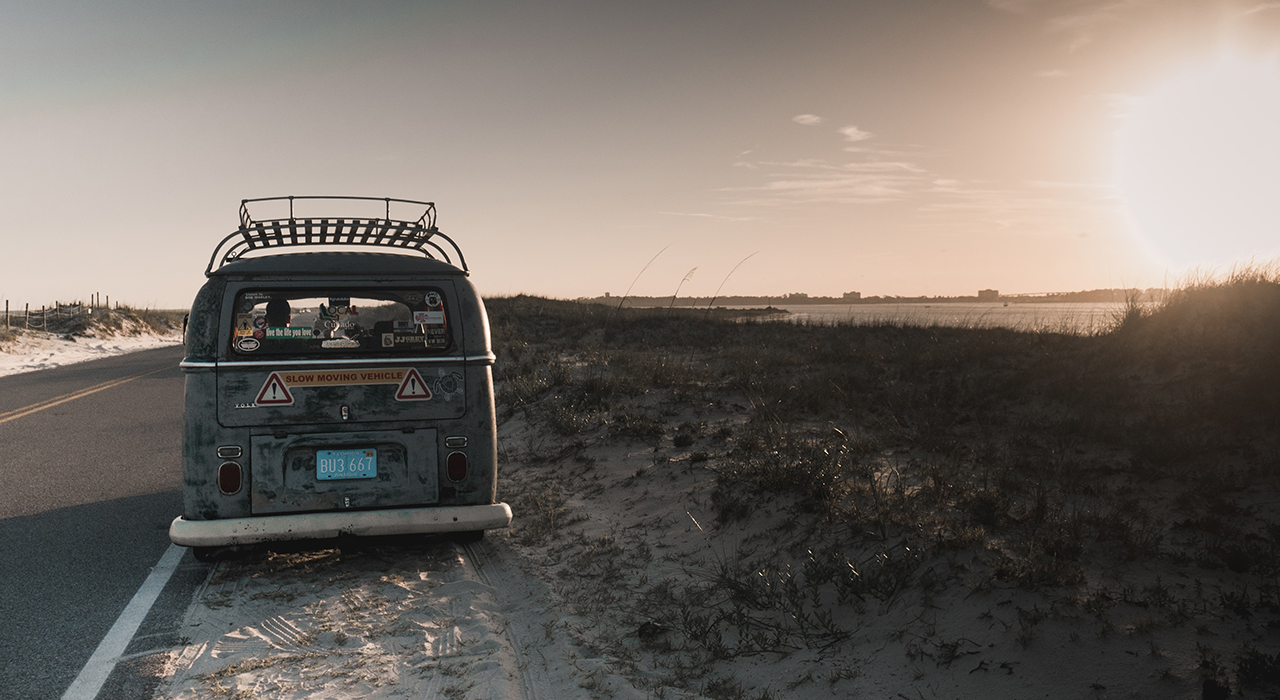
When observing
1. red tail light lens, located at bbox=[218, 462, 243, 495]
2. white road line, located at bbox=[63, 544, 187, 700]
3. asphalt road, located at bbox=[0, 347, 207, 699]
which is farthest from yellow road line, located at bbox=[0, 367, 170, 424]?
red tail light lens, located at bbox=[218, 462, 243, 495]

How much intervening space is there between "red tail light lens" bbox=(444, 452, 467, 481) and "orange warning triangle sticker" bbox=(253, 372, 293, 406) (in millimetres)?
1096

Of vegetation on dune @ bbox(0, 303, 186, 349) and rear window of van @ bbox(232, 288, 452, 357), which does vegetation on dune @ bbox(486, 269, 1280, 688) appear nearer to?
rear window of van @ bbox(232, 288, 452, 357)

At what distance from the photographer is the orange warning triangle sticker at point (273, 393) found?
4.56 meters

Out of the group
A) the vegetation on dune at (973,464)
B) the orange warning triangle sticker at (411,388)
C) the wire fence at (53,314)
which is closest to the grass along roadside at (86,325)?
the wire fence at (53,314)

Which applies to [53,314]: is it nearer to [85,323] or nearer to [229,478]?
[85,323]

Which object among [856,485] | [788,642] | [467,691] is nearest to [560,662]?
[467,691]

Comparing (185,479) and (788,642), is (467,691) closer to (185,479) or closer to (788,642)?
(788,642)

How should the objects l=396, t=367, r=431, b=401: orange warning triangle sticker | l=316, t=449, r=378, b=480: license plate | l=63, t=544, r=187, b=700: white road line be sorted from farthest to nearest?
l=396, t=367, r=431, b=401: orange warning triangle sticker < l=316, t=449, r=378, b=480: license plate < l=63, t=544, r=187, b=700: white road line

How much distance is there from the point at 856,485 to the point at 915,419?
10.1 ft

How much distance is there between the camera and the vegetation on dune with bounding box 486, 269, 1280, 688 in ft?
12.5

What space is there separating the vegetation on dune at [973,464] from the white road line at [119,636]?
249 centimetres

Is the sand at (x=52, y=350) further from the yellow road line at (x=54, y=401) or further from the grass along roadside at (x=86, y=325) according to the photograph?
the yellow road line at (x=54, y=401)

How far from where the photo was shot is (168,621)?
13.1ft

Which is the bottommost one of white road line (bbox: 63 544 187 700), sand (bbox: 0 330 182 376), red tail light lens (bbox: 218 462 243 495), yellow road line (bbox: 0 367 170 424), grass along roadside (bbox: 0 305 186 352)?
white road line (bbox: 63 544 187 700)
